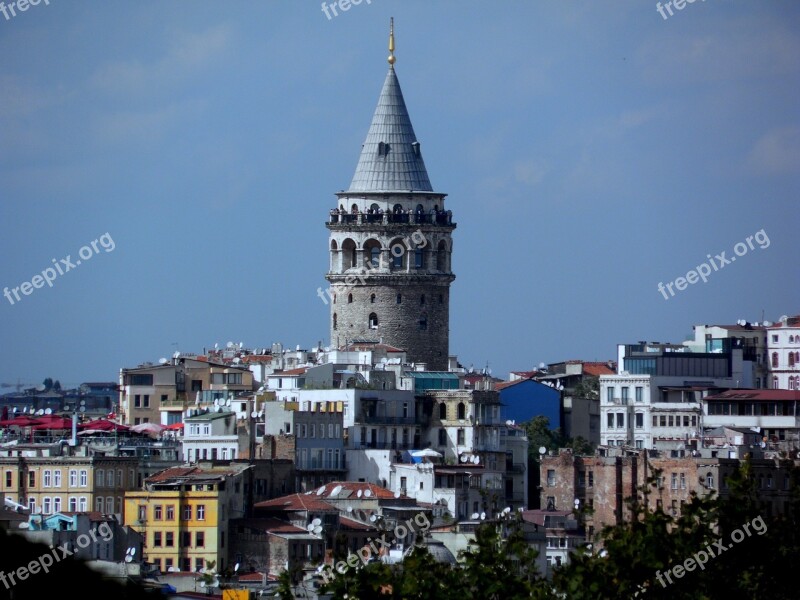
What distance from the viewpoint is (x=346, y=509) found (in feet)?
441

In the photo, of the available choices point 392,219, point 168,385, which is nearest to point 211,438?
point 392,219

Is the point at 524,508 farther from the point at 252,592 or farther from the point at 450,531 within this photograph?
the point at 252,592

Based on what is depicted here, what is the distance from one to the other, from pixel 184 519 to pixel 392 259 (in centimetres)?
3161

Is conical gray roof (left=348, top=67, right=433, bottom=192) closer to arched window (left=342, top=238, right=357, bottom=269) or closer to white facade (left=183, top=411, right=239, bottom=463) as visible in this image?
arched window (left=342, top=238, right=357, bottom=269)

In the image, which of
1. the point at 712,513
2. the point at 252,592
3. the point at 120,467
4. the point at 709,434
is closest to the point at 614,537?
the point at 712,513

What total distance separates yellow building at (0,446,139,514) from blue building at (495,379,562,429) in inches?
1032

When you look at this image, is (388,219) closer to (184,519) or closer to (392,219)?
(392,219)

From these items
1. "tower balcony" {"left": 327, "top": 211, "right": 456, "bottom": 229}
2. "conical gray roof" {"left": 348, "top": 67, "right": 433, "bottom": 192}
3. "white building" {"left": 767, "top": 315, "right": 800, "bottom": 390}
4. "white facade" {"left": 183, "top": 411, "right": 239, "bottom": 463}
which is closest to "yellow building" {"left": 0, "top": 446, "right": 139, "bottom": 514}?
"white facade" {"left": 183, "top": 411, "right": 239, "bottom": 463}

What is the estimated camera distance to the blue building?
161 metres

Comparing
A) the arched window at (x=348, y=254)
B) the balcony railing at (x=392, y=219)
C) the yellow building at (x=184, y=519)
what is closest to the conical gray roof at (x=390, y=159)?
the balcony railing at (x=392, y=219)

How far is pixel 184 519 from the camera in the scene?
5123 inches

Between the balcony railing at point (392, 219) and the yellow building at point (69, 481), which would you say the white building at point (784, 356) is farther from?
the yellow building at point (69, 481)

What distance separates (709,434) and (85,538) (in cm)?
3362

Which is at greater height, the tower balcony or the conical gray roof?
the conical gray roof
